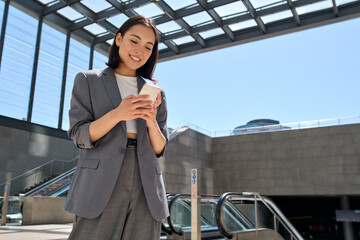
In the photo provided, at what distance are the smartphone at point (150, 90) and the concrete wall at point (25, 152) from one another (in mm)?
15629

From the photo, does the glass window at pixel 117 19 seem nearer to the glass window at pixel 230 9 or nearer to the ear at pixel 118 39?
the glass window at pixel 230 9

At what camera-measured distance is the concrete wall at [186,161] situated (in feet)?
57.1

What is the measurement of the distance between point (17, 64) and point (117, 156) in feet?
60.4

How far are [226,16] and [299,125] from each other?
313 inches

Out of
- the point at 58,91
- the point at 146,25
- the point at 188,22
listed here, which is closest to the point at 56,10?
the point at 58,91

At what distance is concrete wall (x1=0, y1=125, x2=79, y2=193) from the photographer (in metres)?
16.1

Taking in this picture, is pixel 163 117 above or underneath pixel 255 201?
above

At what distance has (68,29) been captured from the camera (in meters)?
19.9

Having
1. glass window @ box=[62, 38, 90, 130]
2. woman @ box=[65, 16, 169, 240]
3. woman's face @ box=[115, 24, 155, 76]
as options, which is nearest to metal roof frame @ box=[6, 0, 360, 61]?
glass window @ box=[62, 38, 90, 130]

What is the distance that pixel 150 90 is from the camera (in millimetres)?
1246

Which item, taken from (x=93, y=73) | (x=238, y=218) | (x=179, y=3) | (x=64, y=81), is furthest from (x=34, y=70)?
(x=93, y=73)

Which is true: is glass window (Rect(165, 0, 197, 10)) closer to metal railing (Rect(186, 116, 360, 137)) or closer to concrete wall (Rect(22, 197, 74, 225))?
metal railing (Rect(186, 116, 360, 137))

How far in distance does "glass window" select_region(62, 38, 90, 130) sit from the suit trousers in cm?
1948

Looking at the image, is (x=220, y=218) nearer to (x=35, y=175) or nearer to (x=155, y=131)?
(x=155, y=131)
